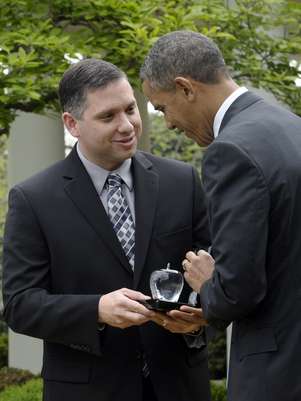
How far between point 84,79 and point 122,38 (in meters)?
2.62

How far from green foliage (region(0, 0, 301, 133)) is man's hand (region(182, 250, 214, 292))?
2.77 m

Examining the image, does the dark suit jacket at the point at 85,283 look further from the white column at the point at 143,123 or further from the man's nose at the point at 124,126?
the white column at the point at 143,123

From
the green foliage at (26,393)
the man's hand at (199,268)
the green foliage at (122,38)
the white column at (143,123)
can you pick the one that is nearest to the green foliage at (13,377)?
the green foliage at (26,393)

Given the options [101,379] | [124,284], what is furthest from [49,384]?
[124,284]

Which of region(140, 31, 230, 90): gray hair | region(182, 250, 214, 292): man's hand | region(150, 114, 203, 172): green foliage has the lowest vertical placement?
region(150, 114, 203, 172): green foliage

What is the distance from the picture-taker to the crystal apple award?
4.38 meters

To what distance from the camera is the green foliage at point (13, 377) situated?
421 inches

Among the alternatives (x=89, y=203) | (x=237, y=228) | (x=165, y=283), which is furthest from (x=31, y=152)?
(x=237, y=228)

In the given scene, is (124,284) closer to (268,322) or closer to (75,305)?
(75,305)

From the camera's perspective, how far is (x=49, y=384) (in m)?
4.66

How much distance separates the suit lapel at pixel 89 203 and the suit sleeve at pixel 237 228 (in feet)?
3.18

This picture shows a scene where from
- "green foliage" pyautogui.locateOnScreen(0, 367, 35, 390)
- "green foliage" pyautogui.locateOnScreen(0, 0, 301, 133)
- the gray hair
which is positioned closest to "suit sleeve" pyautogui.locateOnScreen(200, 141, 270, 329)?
the gray hair

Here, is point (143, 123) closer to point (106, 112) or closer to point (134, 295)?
point (106, 112)

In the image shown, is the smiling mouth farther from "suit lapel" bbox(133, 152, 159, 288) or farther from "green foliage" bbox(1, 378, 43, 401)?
"green foliage" bbox(1, 378, 43, 401)
